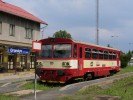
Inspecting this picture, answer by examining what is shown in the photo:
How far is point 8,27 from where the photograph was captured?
42031 millimetres

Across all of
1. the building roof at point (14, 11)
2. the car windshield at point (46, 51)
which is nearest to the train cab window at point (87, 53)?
the car windshield at point (46, 51)

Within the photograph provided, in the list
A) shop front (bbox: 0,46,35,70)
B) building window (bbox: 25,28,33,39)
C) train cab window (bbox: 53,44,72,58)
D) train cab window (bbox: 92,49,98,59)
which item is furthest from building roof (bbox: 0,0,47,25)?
train cab window (bbox: 53,44,72,58)

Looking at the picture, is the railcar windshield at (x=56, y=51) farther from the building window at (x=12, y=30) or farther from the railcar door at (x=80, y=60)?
the building window at (x=12, y=30)

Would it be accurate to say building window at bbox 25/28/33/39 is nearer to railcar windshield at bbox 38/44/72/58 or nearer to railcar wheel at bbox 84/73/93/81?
railcar wheel at bbox 84/73/93/81

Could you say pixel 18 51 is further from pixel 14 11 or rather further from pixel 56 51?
pixel 56 51

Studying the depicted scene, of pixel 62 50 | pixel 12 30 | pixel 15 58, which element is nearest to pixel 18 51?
pixel 15 58

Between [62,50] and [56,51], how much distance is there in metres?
0.40

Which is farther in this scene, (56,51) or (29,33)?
(29,33)

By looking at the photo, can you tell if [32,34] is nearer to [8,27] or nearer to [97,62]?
[8,27]

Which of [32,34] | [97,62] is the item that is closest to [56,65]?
[97,62]

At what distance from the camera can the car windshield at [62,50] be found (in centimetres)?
2219

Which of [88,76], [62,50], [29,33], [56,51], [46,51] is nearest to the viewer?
[62,50]

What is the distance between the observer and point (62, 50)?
73.4 feet

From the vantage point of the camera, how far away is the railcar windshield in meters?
22.2
